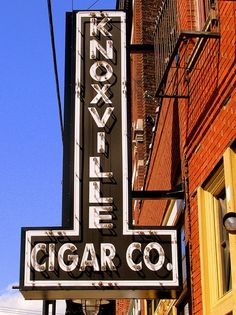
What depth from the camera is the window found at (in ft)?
23.3

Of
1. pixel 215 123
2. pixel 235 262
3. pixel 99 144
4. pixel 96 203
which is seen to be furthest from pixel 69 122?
pixel 235 262

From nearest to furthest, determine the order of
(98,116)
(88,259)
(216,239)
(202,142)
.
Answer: (216,239) < (202,142) < (88,259) < (98,116)

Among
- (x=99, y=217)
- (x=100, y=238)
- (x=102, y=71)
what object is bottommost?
(x=100, y=238)

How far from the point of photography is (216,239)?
7.88 meters

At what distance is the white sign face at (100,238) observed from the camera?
8.90 meters

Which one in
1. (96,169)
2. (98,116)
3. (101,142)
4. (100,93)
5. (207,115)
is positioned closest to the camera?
(207,115)

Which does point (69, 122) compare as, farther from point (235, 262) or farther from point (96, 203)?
point (235, 262)

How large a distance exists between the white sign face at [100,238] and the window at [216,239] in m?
1.09

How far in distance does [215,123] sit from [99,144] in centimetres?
217

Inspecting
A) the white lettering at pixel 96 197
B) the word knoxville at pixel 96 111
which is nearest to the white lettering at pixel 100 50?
the word knoxville at pixel 96 111

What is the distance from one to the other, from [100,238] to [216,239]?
1.78 metres

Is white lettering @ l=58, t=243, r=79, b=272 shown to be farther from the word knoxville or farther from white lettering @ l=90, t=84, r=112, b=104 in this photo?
white lettering @ l=90, t=84, r=112, b=104

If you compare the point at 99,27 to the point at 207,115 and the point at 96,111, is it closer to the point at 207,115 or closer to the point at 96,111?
the point at 96,111

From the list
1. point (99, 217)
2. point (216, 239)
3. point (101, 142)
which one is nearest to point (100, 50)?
point (101, 142)
